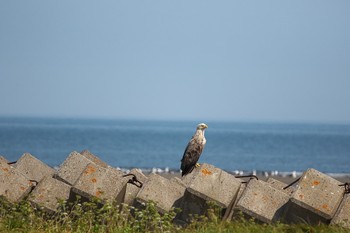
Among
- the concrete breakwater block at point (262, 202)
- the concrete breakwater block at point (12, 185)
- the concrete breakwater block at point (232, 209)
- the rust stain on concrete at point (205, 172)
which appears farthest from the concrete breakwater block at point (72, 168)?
the concrete breakwater block at point (262, 202)

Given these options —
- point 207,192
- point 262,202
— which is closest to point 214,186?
point 207,192

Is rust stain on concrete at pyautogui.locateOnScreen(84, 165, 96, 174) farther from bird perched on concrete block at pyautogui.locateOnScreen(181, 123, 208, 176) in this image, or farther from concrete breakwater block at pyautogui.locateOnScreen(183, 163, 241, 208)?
bird perched on concrete block at pyautogui.locateOnScreen(181, 123, 208, 176)

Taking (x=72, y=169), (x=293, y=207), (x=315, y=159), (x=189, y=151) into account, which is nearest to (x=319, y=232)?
(x=293, y=207)

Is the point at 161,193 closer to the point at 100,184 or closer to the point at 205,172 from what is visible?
the point at 205,172

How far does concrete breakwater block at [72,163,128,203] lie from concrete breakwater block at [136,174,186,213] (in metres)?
0.33

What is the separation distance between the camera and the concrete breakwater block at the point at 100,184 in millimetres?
11359

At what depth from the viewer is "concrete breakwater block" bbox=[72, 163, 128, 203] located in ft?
37.3

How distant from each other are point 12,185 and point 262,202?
3.22m

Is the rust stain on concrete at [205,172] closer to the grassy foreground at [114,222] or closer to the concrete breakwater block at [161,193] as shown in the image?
the concrete breakwater block at [161,193]

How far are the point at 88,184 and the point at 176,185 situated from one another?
1153 mm

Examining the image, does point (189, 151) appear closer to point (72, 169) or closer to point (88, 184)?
point (72, 169)

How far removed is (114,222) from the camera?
1064 cm

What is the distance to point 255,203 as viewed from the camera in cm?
1130

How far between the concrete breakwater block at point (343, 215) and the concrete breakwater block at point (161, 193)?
2017 mm
